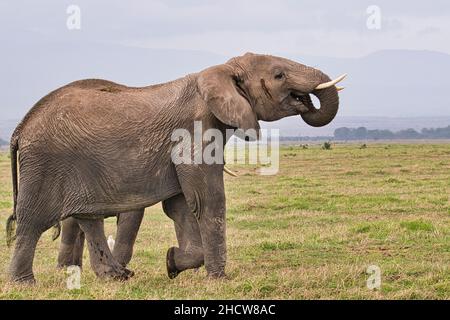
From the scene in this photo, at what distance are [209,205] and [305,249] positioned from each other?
10.2 ft

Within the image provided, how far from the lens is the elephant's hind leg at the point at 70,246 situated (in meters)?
11.0

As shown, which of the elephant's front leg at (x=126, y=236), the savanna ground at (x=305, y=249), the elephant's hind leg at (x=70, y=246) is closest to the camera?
the savanna ground at (x=305, y=249)

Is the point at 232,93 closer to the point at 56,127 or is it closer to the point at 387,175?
the point at 56,127

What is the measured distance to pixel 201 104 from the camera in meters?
9.52

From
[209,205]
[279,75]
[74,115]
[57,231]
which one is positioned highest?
[279,75]

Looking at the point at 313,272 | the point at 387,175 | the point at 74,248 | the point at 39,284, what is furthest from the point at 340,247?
the point at 387,175

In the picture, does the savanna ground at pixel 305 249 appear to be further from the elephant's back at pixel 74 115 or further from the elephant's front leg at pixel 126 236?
the elephant's back at pixel 74 115

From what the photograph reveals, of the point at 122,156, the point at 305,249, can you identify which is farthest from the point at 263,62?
the point at 305,249

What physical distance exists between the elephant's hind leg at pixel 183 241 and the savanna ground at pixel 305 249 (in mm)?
176

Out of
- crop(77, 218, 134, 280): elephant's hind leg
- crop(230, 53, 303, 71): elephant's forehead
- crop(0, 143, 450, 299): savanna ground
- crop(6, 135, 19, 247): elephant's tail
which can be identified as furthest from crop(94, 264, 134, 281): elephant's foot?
crop(230, 53, 303, 71): elephant's forehead

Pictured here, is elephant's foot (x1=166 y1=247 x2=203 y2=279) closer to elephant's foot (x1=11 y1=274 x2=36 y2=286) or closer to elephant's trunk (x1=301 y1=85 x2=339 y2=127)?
elephant's foot (x1=11 y1=274 x2=36 y2=286)

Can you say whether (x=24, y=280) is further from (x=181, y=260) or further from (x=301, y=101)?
(x=301, y=101)

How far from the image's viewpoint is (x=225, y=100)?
9289 mm

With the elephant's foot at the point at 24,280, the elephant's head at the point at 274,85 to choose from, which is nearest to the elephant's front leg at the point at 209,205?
the elephant's head at the point at 274,85
